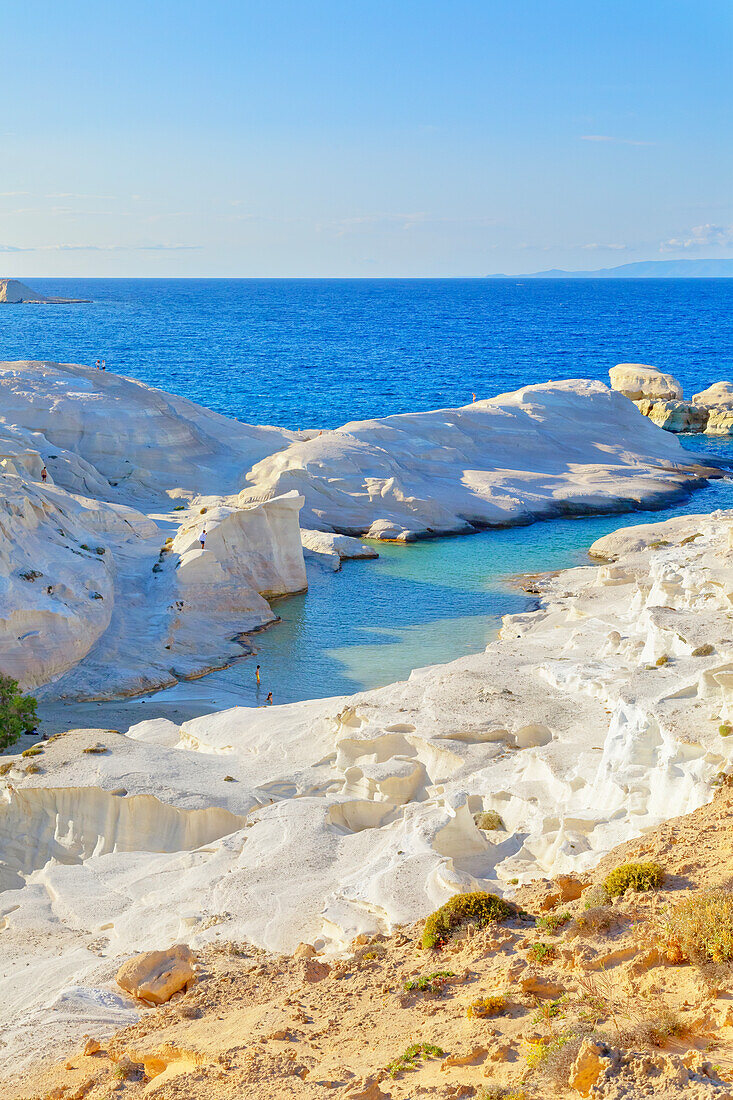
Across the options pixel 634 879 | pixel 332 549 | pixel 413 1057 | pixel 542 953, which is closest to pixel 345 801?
pixel 634 879

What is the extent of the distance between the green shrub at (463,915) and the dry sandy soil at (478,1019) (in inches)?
8.9

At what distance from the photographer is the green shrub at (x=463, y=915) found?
13.5 metres

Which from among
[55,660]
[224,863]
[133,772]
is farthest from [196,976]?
[55,660]

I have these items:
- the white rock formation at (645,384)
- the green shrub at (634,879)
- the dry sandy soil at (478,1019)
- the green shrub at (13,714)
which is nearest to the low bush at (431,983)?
the dry sandy soil at (478,1019)

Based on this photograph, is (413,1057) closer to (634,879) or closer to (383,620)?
(634,879)

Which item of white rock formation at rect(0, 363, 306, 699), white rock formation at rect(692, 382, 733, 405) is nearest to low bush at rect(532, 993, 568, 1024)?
white rock formation at rect(0, 363, 306, 699)

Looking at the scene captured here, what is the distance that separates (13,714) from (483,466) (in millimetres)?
42887

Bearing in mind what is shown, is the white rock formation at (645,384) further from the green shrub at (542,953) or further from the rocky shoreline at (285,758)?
the green shrub at (542,953)

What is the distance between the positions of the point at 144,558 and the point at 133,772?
1973 centimetres

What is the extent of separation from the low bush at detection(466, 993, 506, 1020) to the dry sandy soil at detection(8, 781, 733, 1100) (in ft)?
0.26

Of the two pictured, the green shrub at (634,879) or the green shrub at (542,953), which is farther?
the green shrub at (634,879)

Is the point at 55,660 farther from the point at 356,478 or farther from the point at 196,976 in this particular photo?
the point at 356,478

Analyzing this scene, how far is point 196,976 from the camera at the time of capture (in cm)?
1398

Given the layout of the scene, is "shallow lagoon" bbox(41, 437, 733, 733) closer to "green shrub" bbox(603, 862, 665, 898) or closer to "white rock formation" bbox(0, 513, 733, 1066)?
"white rock formation" bbox(0, 513, 733, 1066)
